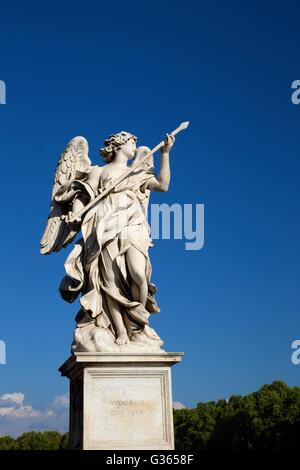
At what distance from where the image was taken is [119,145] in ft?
36.4

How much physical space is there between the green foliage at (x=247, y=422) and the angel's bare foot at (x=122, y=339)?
35.2m

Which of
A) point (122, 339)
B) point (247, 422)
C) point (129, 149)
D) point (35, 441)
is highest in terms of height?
point (129, 149)

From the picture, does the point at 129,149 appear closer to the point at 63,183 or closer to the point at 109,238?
the point at 63,183

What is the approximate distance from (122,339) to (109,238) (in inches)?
63.4

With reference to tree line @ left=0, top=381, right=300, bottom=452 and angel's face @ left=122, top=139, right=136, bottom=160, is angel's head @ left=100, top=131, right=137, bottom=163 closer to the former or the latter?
angel's face @ left=122, top=139, right=136, bottom=160

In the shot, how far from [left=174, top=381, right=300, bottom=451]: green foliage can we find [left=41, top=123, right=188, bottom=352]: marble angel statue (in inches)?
1381

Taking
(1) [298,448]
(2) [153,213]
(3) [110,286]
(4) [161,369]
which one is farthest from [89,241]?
(1) [298,448]

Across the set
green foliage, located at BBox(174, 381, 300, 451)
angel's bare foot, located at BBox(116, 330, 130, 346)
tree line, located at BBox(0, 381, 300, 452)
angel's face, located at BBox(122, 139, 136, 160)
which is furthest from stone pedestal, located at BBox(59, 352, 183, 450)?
green foliage, located at BBox(174, 381, 300, 451)

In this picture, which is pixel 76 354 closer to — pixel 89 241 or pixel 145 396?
pixel 145 396

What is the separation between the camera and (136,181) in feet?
35.9

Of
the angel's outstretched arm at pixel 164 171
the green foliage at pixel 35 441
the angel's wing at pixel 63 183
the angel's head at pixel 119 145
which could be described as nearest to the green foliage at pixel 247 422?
the green foliage at pixel 35 441

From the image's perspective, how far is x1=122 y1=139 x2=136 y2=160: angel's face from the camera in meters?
11.1

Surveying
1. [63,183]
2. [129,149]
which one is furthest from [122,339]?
[129,149]
